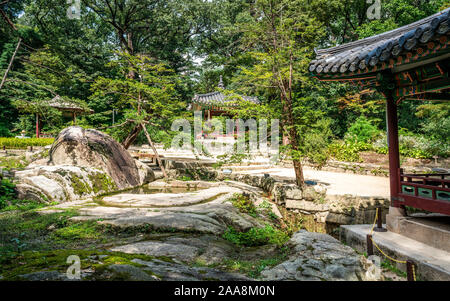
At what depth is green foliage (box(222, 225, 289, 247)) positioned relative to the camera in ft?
14.3

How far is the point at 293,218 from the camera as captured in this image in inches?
292

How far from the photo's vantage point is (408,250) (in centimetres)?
352

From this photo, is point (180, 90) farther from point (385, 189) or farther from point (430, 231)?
point (430, 231)

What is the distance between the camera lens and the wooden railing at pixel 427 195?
3684 mm

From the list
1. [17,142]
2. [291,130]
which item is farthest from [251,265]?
[17,142]

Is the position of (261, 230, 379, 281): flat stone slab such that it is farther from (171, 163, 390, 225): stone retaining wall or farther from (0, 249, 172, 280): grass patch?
(171, 163, 390, 225): stone retaining wall

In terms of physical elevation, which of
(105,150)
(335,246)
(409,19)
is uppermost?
(409,19)

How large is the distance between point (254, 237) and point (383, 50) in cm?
372

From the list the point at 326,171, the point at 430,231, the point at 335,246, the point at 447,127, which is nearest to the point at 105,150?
the point at 335,246

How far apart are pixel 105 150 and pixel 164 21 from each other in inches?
829

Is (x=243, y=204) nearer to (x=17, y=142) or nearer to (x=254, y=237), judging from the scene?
(x=254, y=237)

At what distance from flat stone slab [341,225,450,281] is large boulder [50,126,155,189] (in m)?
7.25

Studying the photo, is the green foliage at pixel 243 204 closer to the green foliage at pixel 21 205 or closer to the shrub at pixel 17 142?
the green foliage at pixel 21 205

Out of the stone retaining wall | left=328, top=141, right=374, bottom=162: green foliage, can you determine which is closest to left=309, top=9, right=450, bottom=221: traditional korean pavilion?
the stone retaining wall
